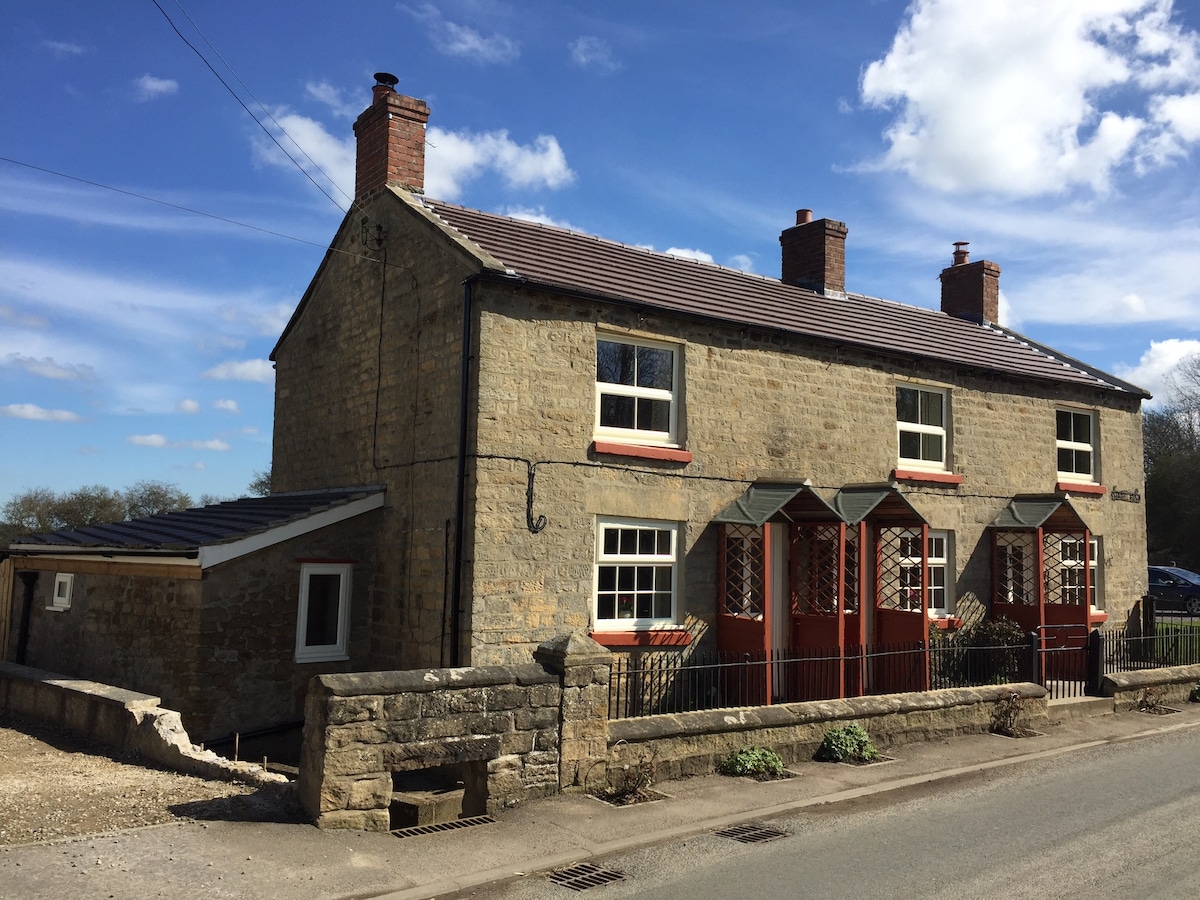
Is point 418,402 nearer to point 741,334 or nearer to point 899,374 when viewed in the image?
point 741,334

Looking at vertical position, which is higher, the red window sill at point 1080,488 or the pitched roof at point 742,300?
the pitched roof at point 742,300

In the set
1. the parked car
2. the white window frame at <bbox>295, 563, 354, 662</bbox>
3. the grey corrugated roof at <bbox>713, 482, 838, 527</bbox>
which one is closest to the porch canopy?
the grey corrugated roof at <bbox>713, 482, 838, 527</bbox>

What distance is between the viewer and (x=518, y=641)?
11500mm

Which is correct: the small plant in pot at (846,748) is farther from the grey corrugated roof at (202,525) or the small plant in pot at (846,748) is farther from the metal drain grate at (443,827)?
the grey corrugated roof at (202,525)

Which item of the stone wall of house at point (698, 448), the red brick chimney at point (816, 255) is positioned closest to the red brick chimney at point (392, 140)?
Result: the stone wall of house at point (698, 448)

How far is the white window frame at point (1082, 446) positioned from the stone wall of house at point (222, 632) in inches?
523

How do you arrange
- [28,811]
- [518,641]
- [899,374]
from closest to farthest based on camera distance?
[28,811] → [518,641] → [899,374]

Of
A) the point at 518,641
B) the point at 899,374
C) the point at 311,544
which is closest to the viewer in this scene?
the point at 518,641

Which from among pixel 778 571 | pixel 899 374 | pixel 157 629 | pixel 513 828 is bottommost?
pixel 513 828

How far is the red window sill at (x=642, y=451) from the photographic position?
12461mm

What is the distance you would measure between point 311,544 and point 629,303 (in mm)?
5297

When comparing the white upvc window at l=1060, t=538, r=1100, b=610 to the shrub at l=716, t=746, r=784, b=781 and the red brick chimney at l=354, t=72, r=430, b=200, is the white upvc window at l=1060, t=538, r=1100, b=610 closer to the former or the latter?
the shrub at l=716, t=746, r=784, b=781

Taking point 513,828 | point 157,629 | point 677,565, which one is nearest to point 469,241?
point 677,565

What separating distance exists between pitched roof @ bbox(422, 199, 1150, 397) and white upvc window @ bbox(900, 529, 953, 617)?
3.17 meters
